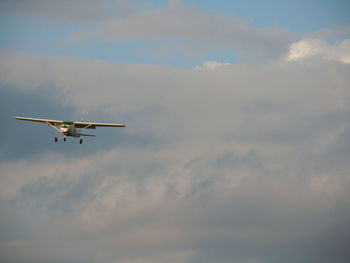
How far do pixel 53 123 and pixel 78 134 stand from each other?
5.64 meters

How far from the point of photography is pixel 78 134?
9194 centimetres

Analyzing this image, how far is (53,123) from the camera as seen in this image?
9419cm
